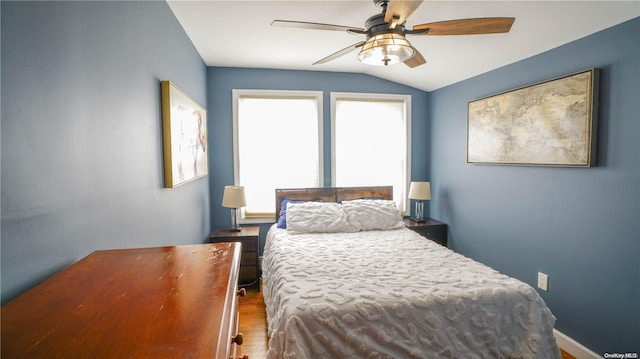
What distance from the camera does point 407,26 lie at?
241 cm

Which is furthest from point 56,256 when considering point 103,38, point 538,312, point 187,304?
point 538,312

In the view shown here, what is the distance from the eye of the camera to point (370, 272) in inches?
79.8

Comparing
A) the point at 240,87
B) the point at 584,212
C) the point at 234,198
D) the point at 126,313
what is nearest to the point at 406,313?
the point at 126,313

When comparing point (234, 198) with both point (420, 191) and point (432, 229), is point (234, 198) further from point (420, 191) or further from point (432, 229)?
point (432, 229)

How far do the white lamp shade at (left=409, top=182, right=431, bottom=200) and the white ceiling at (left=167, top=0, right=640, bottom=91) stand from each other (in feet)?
4.05

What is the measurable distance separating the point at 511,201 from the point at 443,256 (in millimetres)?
974

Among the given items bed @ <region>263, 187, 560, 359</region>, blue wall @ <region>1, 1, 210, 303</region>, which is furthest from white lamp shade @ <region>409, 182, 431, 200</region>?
blue wall @ <region>1, 1, 210, 303</region>

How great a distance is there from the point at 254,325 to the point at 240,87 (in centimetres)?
255

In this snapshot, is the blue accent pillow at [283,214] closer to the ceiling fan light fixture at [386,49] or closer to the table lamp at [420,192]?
the table lamp at [420,192]

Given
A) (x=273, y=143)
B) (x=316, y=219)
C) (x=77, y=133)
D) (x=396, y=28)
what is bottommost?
(x=316, y=219)

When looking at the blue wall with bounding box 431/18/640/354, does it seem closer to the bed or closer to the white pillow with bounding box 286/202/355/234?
the bed

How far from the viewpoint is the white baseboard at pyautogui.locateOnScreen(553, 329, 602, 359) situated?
2.10 metres

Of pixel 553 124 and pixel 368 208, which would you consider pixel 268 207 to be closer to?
pixel 368 208

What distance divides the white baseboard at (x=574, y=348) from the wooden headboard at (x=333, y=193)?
6.72ft
